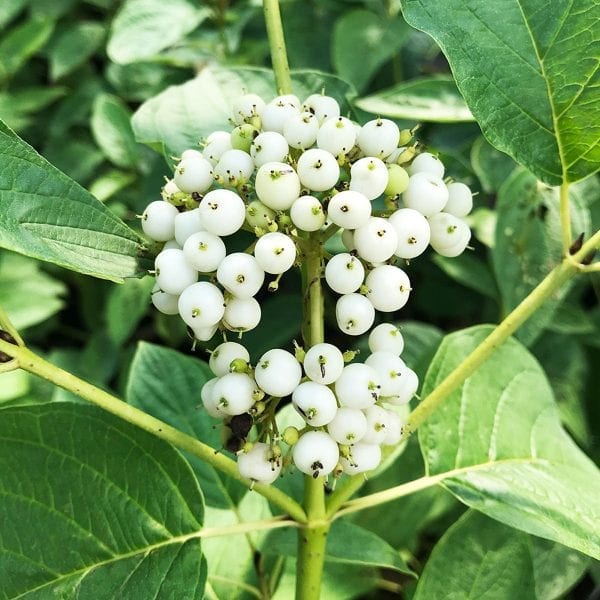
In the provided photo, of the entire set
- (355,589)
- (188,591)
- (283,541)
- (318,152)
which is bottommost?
(355,589)

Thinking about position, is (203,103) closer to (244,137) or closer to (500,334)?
(244,137)

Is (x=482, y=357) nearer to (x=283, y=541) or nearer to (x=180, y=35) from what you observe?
(x=283, y=541)

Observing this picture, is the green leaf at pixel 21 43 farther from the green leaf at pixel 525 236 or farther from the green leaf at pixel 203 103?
the green leaf at pixel 525 236

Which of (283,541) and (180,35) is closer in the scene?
(283,541)

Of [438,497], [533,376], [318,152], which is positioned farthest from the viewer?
[438,497]

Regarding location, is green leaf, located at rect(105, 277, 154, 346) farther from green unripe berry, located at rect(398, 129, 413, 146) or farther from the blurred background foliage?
green unripe berry, located at rect(398, 129, 413, 146)

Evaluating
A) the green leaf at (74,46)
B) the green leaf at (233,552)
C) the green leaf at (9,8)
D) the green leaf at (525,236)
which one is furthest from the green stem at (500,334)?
the green leaf at (9,8)

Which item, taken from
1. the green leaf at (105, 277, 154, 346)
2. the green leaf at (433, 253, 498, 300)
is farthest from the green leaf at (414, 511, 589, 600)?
the green leaf at (105, 277, 154, 346)

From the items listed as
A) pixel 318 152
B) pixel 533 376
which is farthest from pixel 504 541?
pixel 318 152
